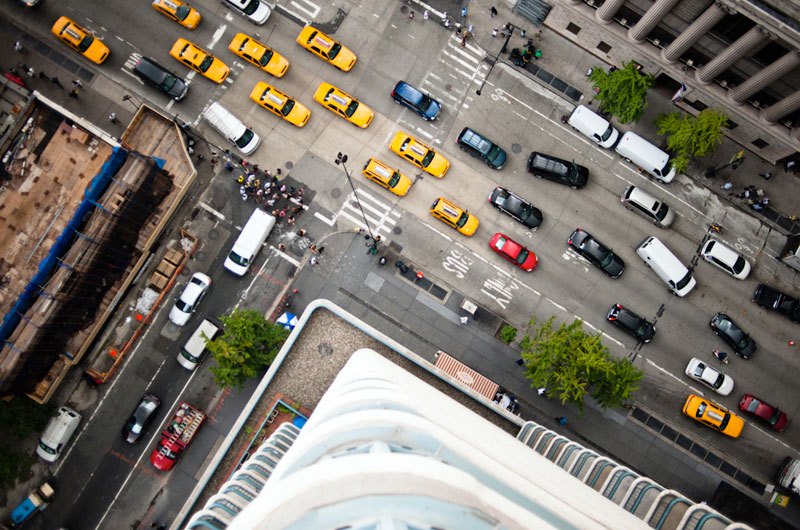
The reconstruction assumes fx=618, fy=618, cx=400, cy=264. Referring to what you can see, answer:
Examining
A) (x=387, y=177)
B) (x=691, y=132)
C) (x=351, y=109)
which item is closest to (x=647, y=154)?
(x=691, y=132)

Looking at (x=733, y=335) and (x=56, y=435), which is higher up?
(x=733, y=335)

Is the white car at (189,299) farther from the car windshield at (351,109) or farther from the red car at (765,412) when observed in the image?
the red car at (765,412)

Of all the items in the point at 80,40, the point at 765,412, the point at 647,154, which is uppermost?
the point at 647,154

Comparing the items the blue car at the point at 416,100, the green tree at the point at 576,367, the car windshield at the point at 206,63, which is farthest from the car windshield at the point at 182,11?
the green tree at the point at 576,367

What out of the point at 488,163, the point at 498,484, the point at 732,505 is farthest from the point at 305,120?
the point at 732,505

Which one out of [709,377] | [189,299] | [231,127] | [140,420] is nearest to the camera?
[140,420]

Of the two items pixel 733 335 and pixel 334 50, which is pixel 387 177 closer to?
pixel 334 50

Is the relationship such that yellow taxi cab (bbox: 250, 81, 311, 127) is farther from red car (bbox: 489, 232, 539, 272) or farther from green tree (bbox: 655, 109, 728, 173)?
green tree (bbox: 655, 109, 728, 173)

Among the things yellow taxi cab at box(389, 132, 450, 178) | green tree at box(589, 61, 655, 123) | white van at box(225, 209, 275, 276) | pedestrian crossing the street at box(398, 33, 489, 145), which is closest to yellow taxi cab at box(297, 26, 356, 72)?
pedestrian crossing the street at box(398, 33, 489, 145)
